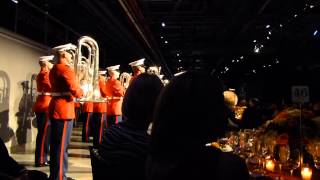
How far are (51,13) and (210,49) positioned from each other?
10087mm

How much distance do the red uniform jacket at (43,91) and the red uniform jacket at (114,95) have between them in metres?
2.00

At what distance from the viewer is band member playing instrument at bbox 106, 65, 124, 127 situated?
8.84 metres

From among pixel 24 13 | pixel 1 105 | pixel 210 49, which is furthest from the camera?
pixel 210 49

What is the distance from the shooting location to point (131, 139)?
2066mm

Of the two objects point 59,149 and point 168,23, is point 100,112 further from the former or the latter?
point 168,23

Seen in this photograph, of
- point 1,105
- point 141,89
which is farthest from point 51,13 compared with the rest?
point 141,89

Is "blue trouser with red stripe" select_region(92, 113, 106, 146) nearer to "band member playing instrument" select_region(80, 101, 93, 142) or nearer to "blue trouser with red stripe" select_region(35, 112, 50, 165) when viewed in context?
"band member playing instrument" select_region(80, 101, 93, 142)

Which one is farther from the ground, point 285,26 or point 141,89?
point 285,26

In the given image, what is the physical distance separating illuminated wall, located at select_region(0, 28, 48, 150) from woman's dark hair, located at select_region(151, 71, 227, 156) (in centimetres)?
735

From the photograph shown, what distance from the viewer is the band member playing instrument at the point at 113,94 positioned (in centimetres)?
884

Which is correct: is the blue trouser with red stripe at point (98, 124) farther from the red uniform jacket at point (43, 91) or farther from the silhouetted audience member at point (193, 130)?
Answer: the silhouetted audience member at point (193, 130)

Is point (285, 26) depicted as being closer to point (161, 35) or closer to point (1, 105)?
point (161, 35)

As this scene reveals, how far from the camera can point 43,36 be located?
1045 cm

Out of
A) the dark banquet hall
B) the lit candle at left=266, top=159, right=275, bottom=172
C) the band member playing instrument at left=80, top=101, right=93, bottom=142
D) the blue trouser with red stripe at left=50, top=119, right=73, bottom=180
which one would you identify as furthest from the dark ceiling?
the lit candle at left=266, top=159, right=275, bottom=172
